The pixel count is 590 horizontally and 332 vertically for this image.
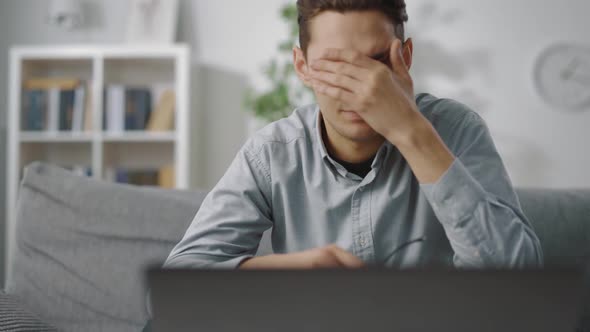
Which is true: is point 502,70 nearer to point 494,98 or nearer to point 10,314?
point 494,98

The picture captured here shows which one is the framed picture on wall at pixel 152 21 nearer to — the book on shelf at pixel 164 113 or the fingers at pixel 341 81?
the book on shelf at pixel 164 113

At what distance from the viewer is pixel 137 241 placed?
1.46 metres

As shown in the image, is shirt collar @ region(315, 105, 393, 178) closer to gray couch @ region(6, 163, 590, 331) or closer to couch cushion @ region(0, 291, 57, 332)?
gray couch @ region(6, 163, 590, 331)

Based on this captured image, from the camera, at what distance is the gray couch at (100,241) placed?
56.0 inches

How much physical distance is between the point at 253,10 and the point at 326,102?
9.04 ft

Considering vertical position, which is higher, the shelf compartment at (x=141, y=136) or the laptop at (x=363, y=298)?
the laptop at (x=363, y=298)

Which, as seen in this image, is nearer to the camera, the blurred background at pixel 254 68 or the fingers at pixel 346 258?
the fingers at pixel 346 258

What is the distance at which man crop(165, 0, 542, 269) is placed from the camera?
3.17 ft

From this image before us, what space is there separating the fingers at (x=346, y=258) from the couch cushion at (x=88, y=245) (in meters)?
0.73

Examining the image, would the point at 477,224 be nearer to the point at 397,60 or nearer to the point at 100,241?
the point at 397,60

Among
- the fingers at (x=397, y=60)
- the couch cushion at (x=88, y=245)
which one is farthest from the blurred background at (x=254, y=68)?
the fingers at (x=397, y=60)

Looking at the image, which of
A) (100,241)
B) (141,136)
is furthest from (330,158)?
(141,136)

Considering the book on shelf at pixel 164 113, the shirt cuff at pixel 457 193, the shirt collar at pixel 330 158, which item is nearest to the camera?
the shirt cuff at pixel 457 193

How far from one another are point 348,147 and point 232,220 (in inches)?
11.2
